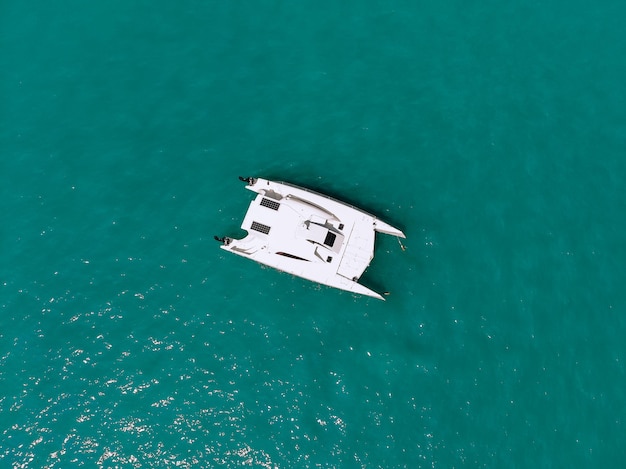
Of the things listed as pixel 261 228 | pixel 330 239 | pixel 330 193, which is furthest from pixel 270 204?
pixel 330 239

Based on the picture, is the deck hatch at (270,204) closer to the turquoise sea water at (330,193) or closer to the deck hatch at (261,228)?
the deck hatch at (261,228)

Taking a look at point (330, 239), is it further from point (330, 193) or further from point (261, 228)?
point (261, 228)

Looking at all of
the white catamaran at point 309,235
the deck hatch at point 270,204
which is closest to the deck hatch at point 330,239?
the white catamaran at point 309,235

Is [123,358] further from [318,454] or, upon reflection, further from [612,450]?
[612,450]

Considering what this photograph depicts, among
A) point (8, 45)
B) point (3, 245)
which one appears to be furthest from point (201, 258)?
point (8, 45)

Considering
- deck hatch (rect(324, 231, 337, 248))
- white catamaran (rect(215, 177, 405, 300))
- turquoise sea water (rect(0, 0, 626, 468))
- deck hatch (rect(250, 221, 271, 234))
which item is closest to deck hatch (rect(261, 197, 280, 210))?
white catamaran (rect(215, 177, 405, 300))

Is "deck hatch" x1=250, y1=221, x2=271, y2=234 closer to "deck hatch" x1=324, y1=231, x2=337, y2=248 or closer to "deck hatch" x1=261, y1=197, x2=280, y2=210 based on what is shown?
"deck hatch" x1=261, y1=197, x2=280, y2=210

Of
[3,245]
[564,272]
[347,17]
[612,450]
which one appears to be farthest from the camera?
[347,17]

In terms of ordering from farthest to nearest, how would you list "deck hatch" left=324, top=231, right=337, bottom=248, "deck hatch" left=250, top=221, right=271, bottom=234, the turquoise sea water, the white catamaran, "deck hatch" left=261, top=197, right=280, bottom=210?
"deck hatch" left=261, top=197, right=280, bottom=210, "deck hatch" left=250, top=221, right=271, bottom=234, "deck hatch" left=324, top=231, right=337, bottom=248, the white catamaran, the turquoise sea water
